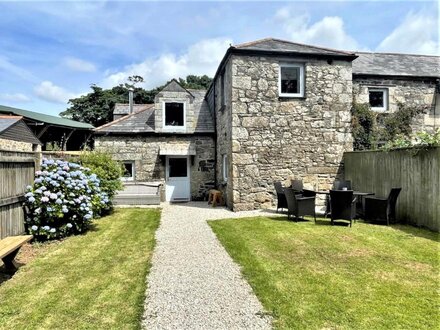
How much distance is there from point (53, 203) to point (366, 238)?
716 cm

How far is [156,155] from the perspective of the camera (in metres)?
14.3

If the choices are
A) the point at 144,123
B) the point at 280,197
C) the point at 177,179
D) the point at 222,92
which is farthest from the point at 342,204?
the point at 144,123

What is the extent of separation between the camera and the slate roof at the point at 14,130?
39.5 feet

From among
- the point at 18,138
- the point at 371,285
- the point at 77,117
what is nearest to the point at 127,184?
the point at 18,138

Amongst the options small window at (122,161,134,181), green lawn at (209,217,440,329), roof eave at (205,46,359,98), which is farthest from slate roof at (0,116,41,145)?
green lawn at (209,217,440,329)

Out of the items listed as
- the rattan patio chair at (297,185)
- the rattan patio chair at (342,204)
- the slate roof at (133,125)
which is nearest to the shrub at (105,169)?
the slate roof at (133,125)

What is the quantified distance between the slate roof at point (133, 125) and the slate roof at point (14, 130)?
3.28m

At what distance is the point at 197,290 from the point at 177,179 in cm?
1041

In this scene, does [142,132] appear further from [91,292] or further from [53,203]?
[91,292]

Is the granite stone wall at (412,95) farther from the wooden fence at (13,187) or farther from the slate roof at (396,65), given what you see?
the wooden fence at (13,187)

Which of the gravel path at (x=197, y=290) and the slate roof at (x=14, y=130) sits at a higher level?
the slate roof at (x=14, y=130)

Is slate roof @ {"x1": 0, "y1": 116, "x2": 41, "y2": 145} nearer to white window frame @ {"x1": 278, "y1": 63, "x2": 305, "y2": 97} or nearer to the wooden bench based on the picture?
the wooden bench

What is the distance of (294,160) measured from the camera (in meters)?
11.4

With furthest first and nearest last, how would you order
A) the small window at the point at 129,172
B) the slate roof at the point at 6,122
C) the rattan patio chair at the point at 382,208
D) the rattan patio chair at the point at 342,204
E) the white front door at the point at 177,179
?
the white front door at the point at 177,179, the small window at the point at 129,172, the slate roof at the point at 6,122, the rattan patio chair at the point at 382,208, the rattan patio chair at the point at 342,204
